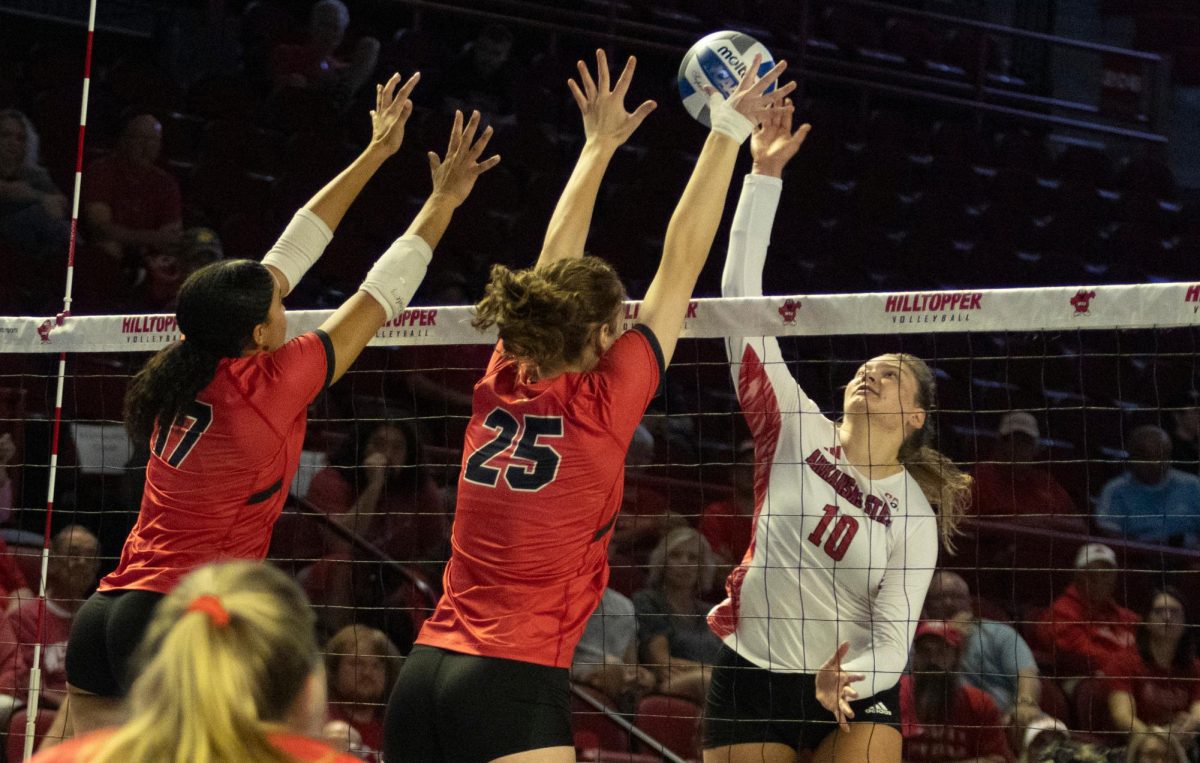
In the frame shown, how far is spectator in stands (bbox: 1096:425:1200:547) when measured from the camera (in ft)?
26.1

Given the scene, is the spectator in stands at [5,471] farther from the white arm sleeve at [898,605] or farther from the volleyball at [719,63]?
the white arm sleeve at [898,605]

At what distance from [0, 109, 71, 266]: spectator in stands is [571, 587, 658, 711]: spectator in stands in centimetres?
406

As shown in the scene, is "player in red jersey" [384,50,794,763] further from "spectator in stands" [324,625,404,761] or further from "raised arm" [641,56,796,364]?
"spectator in stands" [324,625,404,761]

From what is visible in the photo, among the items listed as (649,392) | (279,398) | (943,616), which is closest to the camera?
(649,392)

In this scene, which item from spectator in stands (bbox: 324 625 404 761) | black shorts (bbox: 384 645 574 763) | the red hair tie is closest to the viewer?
the red hair tie

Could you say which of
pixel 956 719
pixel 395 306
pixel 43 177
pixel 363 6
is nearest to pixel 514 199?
pixel 363 6

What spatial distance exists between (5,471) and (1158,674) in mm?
5492

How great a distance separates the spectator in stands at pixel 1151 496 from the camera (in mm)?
7969

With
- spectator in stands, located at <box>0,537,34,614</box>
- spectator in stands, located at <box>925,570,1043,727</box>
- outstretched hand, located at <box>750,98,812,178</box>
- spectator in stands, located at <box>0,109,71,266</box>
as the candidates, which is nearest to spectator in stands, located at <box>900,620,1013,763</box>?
spectator in stands, located at <box>925,570,1043,727</box>

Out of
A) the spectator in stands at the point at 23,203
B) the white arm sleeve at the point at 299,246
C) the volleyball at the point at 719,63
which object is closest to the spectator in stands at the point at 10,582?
the white arm sleeve at the point at 299,246

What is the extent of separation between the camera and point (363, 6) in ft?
35.4

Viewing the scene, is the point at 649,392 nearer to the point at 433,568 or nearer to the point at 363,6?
the point at 433,568

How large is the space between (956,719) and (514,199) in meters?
5.18

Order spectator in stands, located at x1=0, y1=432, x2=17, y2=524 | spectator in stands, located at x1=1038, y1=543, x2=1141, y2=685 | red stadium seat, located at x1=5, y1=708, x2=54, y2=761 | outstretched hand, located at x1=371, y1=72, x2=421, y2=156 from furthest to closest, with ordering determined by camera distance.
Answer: spectator in stands, located at x1=1038, y1=543, x2=1141, y2=685, spectator in stands, located at x1=0, y1=432, x2=17, y2=524, red stadium seat, located at x1=5, y1=708, x2=54, y2=761, outstretched hand, located at x1=371, y1=72, x2=421, y2=156
